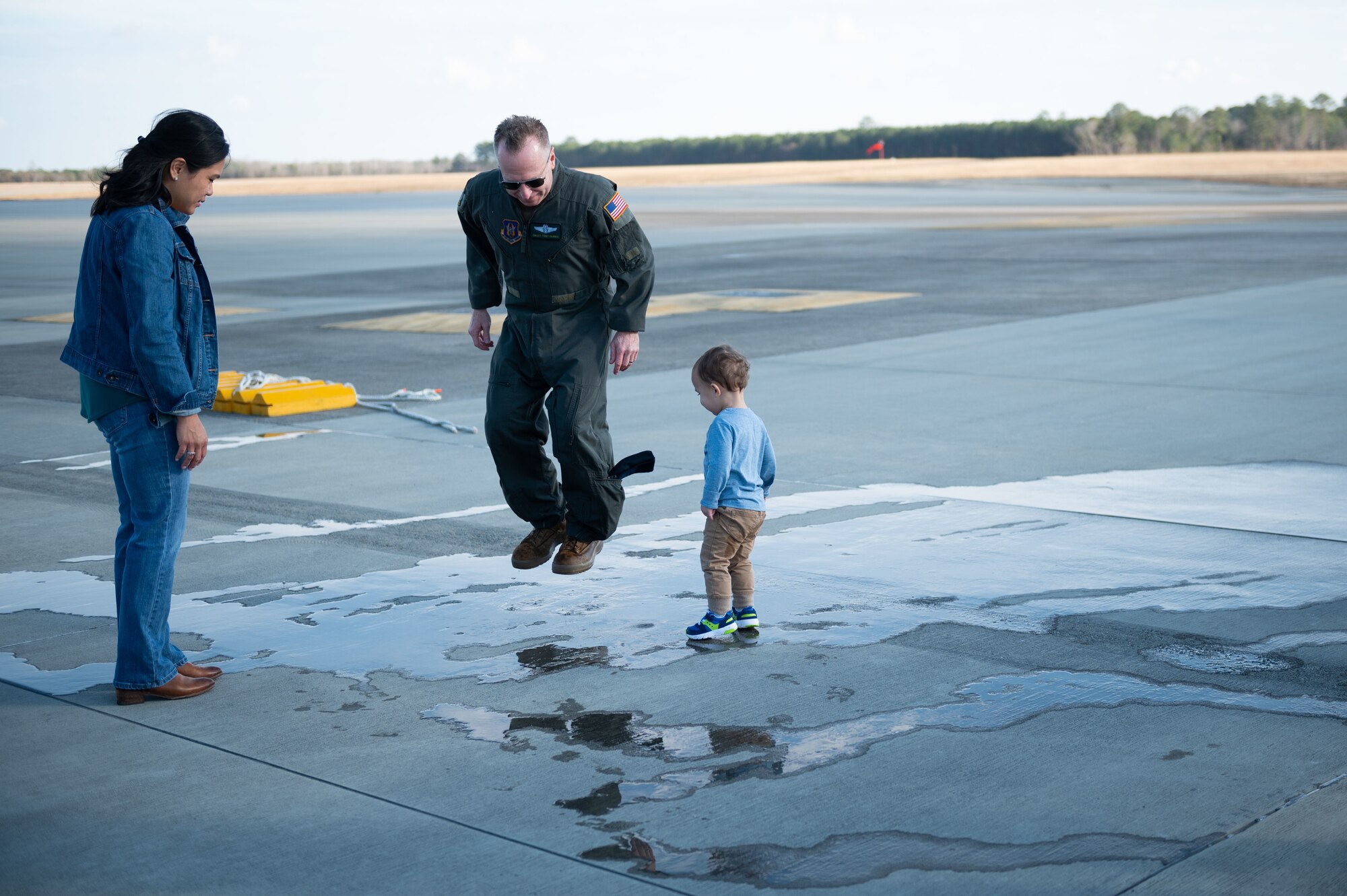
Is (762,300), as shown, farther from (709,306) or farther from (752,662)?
(752,662)

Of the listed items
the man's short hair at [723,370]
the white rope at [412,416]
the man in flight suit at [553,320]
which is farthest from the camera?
the white rope at [412,416]

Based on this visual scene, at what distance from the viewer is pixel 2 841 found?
3662 millimetres

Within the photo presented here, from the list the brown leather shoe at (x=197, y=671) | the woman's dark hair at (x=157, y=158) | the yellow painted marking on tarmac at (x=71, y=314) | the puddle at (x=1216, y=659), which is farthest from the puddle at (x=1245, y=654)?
the yellow painted marking on tarmac at (x=71, y=314)

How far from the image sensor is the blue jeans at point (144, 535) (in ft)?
15.0

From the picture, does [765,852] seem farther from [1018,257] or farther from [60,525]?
[1018,257]

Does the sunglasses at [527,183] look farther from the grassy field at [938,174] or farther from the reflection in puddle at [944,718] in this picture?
the grassy field at [938,174]

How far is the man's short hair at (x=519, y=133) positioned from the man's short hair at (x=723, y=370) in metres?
1.08

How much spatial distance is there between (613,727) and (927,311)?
1319 cm

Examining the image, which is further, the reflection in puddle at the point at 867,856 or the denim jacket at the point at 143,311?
the denim jacket at the point at 143,311

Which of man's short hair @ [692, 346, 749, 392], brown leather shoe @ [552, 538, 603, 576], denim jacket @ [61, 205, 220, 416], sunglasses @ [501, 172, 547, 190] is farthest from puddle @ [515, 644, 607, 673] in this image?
sunglasses @ [501, 172, 547, 190]

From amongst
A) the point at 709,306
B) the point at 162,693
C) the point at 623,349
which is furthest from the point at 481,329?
the point at 709,306

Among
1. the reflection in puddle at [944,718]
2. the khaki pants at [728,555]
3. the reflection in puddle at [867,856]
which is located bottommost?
the reflection in puddle at [867,856]

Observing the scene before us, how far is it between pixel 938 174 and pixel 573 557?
94.0 m

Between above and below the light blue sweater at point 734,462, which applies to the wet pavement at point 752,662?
below
